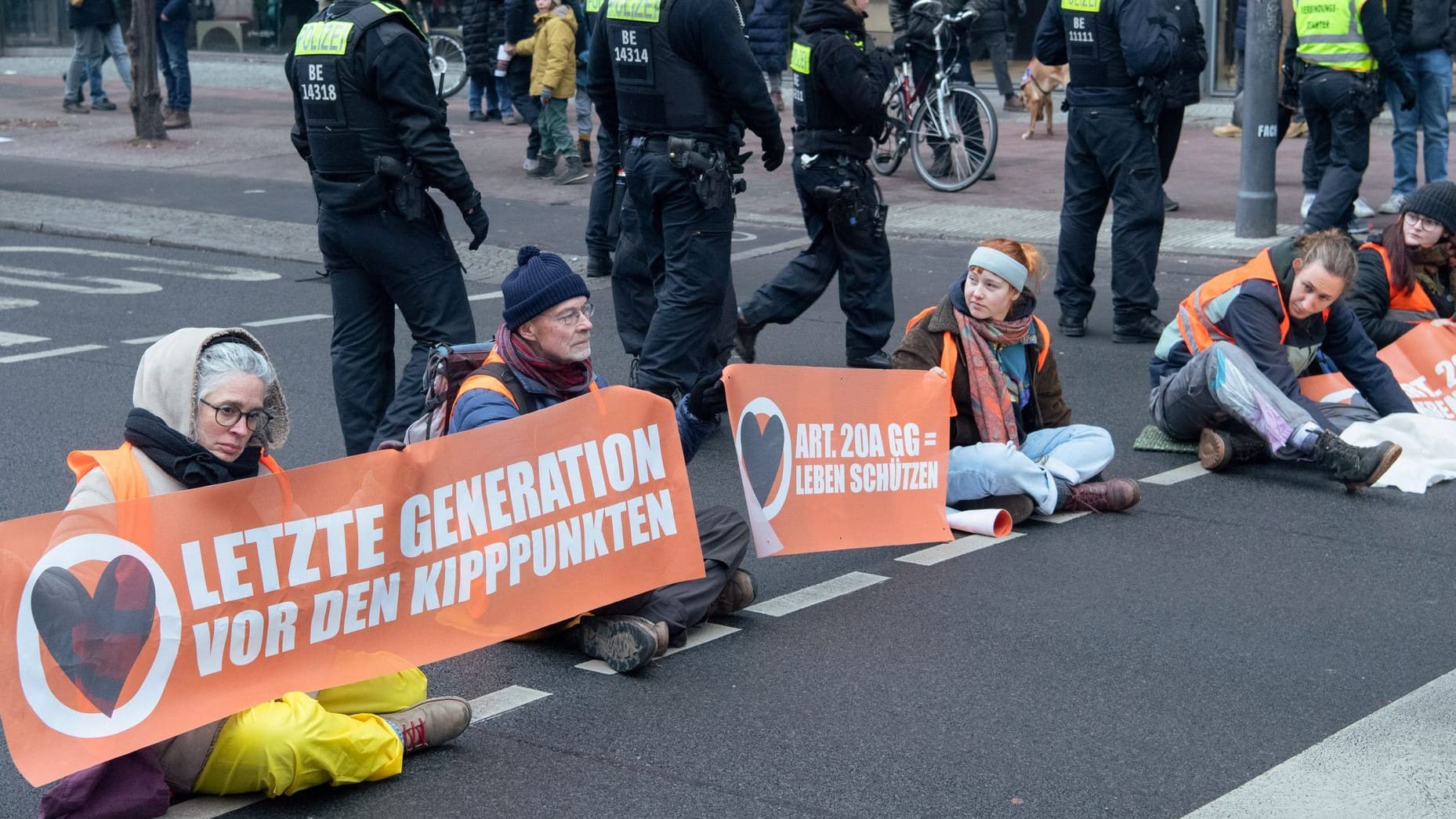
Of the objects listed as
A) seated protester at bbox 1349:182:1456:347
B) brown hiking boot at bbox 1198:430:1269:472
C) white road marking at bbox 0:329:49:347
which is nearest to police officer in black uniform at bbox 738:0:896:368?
brown hiking boot at bbox 1198:430:1269:472

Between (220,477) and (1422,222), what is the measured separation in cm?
514

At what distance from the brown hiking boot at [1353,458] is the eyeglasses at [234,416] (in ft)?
12.5

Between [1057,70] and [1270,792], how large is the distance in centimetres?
1327

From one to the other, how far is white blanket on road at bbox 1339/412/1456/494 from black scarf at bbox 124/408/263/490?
4140 millimetres

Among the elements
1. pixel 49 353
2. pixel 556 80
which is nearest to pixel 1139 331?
pixel 49 353

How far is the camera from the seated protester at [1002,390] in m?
5.59

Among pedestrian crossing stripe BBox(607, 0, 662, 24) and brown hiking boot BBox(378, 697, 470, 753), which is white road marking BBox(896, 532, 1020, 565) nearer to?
brown hiking boot BBox(378, 697, 470, 753)

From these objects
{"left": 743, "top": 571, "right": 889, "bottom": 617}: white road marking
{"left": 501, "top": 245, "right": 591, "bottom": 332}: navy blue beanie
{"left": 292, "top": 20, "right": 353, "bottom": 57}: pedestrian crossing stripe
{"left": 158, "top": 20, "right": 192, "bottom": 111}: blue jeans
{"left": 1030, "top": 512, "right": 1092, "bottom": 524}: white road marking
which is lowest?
{"left": 743, "top": 571, "right": 889, "bottom": 617}: white road marking

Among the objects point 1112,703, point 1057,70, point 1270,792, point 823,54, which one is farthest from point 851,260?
point 1057,70

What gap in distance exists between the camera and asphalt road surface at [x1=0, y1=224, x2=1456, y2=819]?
12.1 ft

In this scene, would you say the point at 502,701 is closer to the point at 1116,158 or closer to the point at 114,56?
the point at 1116,158

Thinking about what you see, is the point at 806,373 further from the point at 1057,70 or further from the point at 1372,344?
the point at 1057,70

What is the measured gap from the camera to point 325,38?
5.80 meters

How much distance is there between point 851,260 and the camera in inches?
297
